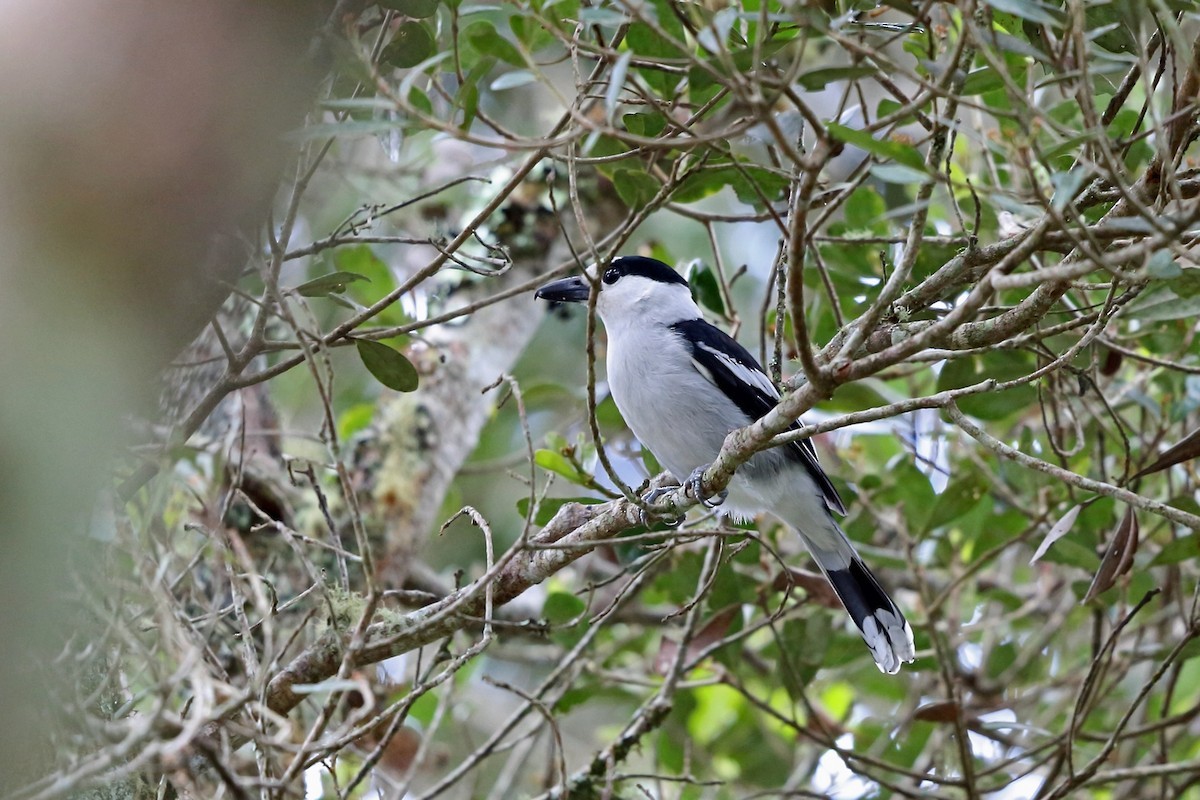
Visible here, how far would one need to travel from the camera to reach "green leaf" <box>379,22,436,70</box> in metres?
2.75

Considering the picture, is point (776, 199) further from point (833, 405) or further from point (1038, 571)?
point (1038, 571)

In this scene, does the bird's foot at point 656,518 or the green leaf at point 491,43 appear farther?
the bird's foot at point 656,518

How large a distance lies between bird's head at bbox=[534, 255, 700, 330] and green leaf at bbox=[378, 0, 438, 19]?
1845mm

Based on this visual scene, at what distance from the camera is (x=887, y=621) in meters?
3.83

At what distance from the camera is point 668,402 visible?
3.98 metres

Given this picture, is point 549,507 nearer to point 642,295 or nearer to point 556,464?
point 556,464

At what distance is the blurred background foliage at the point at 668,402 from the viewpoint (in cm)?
197

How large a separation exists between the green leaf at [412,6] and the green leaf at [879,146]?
1.07 m

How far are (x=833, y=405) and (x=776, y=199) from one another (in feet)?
3.54

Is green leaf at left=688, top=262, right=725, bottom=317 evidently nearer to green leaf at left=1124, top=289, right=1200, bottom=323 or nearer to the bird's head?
the bird's head

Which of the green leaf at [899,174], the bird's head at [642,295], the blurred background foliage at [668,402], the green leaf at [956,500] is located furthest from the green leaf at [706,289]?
the green leaf at [899,174]

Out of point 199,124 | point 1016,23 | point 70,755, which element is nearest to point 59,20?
point 199,124

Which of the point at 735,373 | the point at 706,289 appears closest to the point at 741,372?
the point at 735,373

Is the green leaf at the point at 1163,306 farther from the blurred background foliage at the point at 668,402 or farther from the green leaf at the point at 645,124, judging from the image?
the green leaf at the point at 645,124
